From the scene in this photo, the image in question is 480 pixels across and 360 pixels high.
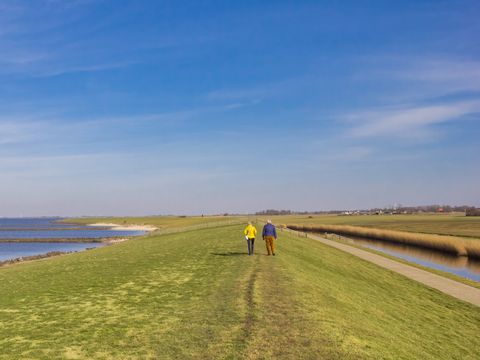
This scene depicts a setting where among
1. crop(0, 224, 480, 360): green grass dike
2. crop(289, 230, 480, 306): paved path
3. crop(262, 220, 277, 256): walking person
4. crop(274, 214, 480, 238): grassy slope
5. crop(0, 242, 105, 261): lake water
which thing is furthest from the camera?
crop(274, 214, 480, 238): grassy slope

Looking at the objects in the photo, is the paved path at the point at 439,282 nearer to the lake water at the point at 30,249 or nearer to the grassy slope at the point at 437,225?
the grassy slope at the point at 437,225

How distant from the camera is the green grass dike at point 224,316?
10.9 meters

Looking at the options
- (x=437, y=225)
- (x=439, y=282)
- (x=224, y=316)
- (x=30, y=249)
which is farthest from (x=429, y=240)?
(x=30, y=249)

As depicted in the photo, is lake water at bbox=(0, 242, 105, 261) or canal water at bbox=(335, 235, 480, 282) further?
lake water at bbox=(0, 242, 105, 261)

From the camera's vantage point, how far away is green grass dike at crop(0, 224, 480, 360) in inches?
431

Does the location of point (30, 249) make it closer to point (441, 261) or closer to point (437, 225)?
point (441, 261)

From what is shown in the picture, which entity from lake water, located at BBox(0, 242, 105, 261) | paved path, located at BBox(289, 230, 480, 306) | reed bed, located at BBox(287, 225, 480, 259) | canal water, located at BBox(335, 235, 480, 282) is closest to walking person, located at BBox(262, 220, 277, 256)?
paved path, located at BBox(289, 230, 480, 306)

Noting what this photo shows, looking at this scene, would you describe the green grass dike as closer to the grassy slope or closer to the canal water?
the canal water

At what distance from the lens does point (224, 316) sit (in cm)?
1327

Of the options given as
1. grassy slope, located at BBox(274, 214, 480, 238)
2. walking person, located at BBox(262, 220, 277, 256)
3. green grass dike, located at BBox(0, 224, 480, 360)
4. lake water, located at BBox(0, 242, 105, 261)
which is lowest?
lake water, located at BBox(0, 242, 105, 261)

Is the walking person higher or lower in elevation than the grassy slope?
higher

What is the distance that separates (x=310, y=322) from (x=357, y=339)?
149 centimetres

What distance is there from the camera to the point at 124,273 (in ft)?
77.2

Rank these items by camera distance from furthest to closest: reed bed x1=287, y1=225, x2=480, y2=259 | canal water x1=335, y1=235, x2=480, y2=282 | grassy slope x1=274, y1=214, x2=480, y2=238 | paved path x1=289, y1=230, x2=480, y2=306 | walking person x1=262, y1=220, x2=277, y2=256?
grassy slope x1=274, y1=214, x2=480, y2=238 → reed bed x1=287, y1=225, x2=480, y2=259 → canal water x1=335, y1=235, x2=480, y2=282 → walking person x1=262, y1=220, x2=277, y2=256 → paved path x1=289, y1=230, x2=480, y2=306
